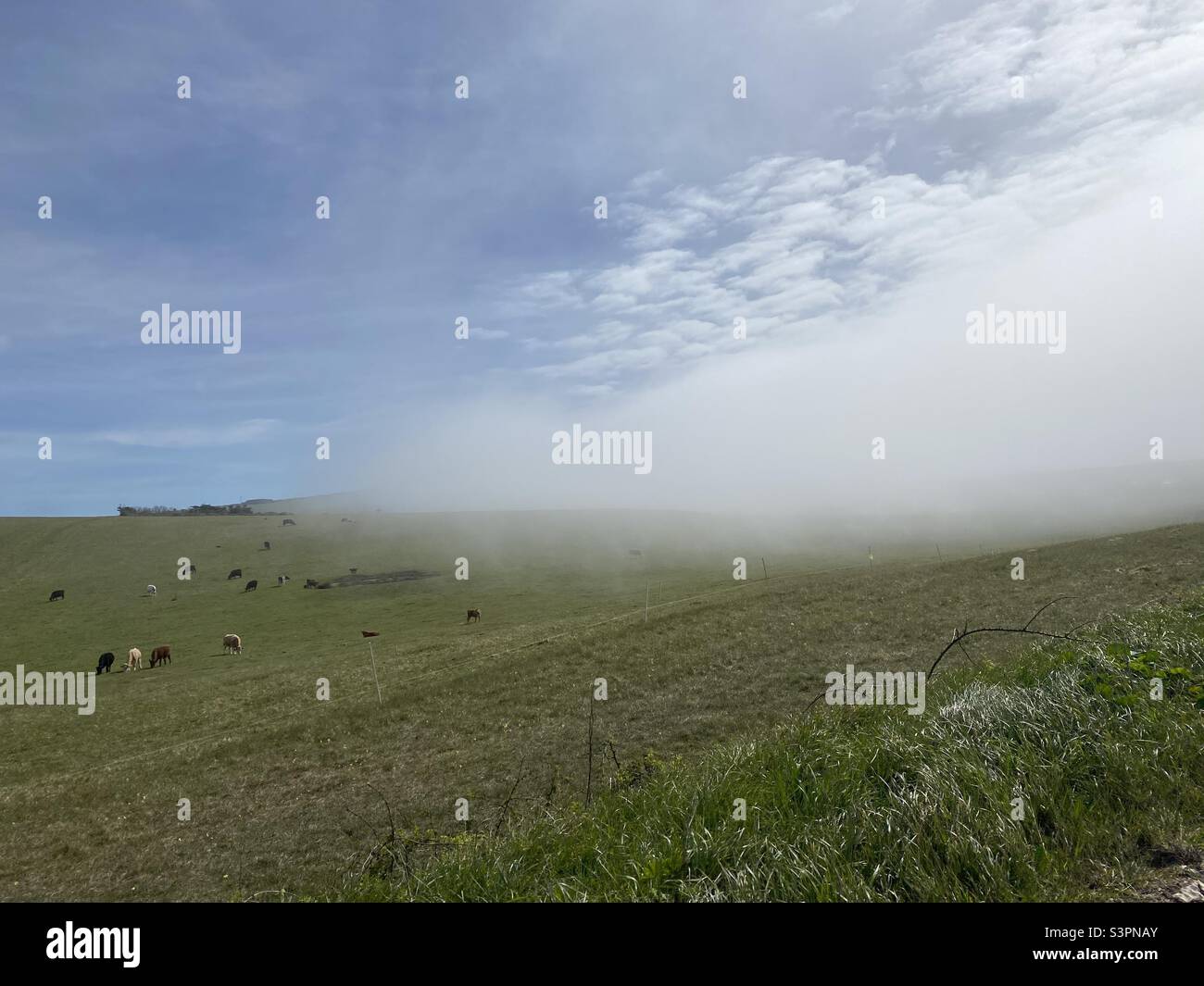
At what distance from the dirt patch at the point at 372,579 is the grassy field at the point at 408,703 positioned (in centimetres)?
1883

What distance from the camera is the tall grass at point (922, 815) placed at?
6.25 metres

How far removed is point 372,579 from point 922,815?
356ft

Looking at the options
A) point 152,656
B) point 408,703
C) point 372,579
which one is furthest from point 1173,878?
point 372,579

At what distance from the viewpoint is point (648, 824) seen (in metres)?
8.55

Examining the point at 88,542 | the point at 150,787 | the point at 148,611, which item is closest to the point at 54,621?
the point at 148,611

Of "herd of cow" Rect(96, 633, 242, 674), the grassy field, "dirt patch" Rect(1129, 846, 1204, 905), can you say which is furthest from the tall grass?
"herd of cow" Rect(96, 633, 242, 674)

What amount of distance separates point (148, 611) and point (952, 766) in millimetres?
104571

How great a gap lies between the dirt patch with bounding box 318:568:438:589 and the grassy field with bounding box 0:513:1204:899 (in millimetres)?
18834

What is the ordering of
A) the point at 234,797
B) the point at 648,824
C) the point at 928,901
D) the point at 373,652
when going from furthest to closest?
the point at 373,652 < the point at 234,797 < the point at 648,824 < the point at 928,901

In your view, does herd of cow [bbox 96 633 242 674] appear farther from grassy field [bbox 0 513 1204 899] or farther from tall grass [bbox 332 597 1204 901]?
tall grass [bbox 332 597 1204 901]

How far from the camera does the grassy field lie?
21.6 meters

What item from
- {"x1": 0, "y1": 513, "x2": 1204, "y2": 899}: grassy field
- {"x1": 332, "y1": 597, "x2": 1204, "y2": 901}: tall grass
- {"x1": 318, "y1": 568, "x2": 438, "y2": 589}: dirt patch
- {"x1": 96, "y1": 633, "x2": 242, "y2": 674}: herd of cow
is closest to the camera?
{"x1": 332, "y1": 597, "x2": 1204, "y2": 901}: tall grass

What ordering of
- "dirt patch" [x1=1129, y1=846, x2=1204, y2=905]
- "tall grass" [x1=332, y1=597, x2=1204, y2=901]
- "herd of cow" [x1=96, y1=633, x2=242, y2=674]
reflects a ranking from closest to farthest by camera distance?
1. "dirt patch" [x1=1129, y1=846, x2=1204, y2=905]
2. "tall grass" [x1=332, y1=597, x2=1204, y2=901]
3. "herd of cow" [x1=96, y1=633, x2=242, y2=674]
